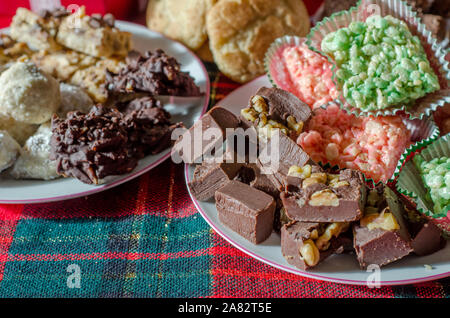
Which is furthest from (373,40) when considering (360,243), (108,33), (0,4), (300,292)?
(0,4)

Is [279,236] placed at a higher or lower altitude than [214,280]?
higher

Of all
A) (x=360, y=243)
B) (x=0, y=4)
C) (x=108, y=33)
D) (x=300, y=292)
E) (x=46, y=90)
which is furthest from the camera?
(x=0, y=4)

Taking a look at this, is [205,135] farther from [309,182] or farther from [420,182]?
[420,182]

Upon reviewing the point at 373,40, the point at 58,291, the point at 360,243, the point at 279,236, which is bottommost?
the point at 58,291

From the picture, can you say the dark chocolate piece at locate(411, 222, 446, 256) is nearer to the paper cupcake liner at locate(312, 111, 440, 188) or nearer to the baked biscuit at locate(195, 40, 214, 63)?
the paper cupcake liner at locate(312, 111, 440, 188)

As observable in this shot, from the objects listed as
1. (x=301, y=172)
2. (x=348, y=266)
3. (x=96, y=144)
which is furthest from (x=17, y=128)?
(x=348, y=266)

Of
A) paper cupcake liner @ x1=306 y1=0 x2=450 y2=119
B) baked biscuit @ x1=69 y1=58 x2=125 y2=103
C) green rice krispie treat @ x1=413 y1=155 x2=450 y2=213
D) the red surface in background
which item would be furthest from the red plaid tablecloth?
the red surface in background

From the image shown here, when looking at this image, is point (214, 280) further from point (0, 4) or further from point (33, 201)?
point (0, 4)
